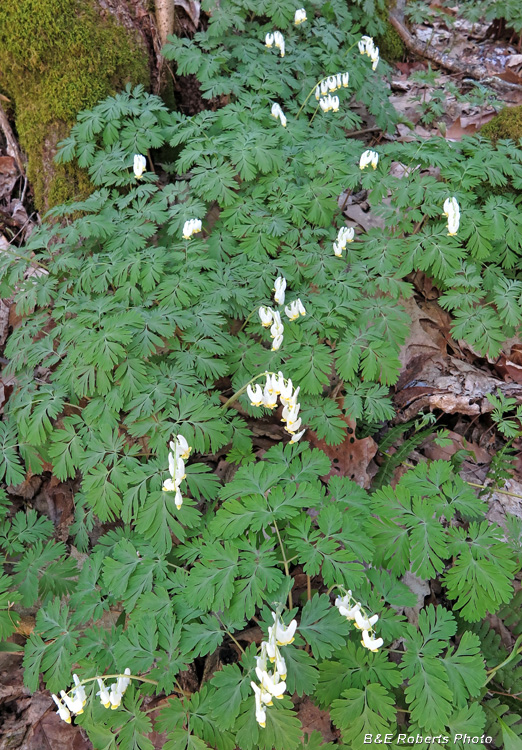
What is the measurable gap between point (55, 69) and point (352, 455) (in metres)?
3.95

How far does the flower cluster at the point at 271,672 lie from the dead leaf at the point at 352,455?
1.56 metres

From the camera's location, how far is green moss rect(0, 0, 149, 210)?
390 centimetres

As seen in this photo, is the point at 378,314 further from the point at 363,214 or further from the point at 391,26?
the point at 391,26

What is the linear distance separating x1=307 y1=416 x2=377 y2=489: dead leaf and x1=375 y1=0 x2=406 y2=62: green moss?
5.23 meters

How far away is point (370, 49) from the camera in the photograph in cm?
430

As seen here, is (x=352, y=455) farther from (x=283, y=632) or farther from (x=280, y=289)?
(x=283, y=632)

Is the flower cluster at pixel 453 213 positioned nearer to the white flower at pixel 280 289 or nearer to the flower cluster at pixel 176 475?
the white flower at pixel 280 289

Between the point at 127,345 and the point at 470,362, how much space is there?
105 inches

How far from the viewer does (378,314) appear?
127 inches

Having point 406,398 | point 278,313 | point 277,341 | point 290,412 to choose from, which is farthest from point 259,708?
point 406,398

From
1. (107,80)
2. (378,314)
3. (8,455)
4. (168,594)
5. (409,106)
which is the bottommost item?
(168,594)

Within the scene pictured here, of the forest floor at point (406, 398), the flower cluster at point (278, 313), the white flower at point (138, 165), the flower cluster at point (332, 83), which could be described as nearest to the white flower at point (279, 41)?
the flower cluster at point (332, 83)

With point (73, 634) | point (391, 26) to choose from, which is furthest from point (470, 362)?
point (391, 26)

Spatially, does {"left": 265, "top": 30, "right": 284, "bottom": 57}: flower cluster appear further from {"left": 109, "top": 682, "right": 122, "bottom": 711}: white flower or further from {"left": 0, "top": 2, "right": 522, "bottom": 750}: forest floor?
{"left": 109, "top": 682, "right": 122, "bottom": 711}: white flower
